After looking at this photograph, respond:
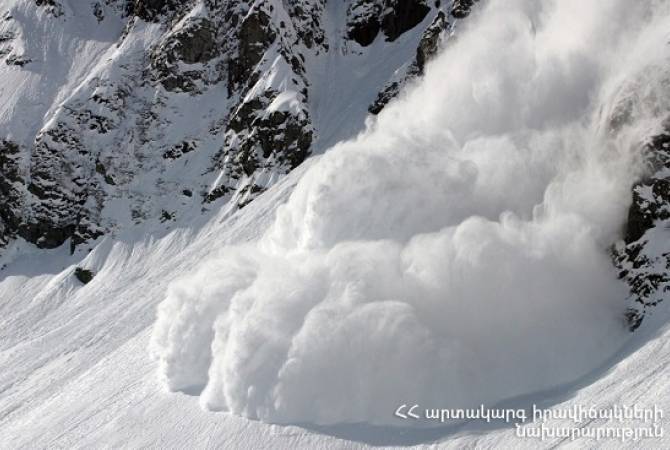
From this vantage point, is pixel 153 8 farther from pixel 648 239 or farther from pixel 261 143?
pixel 648 239

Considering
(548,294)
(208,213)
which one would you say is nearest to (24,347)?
(208,213)

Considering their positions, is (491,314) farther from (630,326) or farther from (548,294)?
(630,326)

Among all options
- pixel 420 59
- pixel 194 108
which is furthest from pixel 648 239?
pixel 194 108

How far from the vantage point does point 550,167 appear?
3412cm

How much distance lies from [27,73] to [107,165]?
15503mm

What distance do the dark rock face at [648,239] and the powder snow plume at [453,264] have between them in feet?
1.80

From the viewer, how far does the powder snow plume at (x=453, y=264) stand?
29.5 metres

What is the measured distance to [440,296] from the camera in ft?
102

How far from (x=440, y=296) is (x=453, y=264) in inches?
54.4

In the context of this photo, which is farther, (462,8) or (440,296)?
(462,8)

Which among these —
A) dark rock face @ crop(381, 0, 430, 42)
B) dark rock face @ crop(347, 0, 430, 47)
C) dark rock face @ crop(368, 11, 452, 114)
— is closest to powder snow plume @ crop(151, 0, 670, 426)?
dark rock face @ crop(368, 11, 452, 114)

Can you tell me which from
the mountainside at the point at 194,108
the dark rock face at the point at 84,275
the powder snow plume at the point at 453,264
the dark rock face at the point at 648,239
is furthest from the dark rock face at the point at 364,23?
the dark rock face at the point at 648,239

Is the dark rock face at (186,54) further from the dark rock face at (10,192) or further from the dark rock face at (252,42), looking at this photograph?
the dark rock face at (10,192)

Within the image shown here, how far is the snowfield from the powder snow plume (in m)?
0.08
